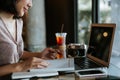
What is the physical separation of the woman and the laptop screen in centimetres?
30

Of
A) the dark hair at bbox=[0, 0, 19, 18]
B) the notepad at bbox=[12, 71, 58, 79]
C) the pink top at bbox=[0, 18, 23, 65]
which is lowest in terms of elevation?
the notepad at bbox=[12, 71, 58, 79]

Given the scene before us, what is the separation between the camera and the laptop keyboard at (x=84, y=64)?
1502 mm

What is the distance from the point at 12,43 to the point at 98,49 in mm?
571

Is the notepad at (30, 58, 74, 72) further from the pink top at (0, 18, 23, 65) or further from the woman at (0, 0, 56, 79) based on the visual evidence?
the pink top at (0, 18, 23, 65)

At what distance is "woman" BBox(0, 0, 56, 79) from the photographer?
4.66ft

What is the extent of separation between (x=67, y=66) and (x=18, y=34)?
51cm

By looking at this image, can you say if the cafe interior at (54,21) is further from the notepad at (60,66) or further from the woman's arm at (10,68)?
the woman's arm at (10,68)

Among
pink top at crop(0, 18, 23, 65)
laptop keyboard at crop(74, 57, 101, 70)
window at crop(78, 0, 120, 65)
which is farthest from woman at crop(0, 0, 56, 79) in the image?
window at crop(78, 0, 120, 65)

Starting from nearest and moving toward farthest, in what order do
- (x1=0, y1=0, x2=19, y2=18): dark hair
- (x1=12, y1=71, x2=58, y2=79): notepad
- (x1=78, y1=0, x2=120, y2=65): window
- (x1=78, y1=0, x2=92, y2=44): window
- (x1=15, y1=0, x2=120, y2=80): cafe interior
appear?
(x1=12, y1=71, x2=58, y2=79): notepad
(x1=0, y1=0, x2=19, y2=18): dark hair
(x1=78, y1=0, x2=120, y2=65): window
(x1=78, y1=0, x2=92, y2=44): window
(x1=15, y1=0, x2=120, y2=80): cafe interior

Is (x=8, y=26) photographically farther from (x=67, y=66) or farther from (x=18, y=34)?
(x=67, y=66)

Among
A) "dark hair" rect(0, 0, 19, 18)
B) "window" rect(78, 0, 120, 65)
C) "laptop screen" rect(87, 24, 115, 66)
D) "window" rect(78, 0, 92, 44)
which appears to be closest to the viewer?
"laptop screen" rect(87, 24, 115, 66)

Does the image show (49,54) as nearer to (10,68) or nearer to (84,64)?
(84,64)

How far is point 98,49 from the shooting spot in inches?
62.7

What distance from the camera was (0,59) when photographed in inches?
60.6
